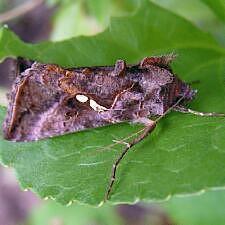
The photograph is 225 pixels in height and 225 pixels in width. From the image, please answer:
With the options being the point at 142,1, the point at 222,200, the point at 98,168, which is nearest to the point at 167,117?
the point at 98,168

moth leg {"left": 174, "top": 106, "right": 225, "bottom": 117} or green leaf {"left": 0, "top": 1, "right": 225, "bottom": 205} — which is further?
moth leg {"left": 174, "top": 106, "right": 225, "bottom": 117}

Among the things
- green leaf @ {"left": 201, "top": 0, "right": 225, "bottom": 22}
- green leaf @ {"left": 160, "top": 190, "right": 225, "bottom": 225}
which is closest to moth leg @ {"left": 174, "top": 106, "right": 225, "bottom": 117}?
green leaf @ {"left": 201, "top": 0, "right": 225, "bottom": 22}

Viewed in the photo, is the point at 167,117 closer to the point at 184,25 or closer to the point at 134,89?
the point at 134,89

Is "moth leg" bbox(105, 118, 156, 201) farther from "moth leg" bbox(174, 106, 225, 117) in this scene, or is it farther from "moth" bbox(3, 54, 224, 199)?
"moth leg" bbox(174, 106, 225, 117)

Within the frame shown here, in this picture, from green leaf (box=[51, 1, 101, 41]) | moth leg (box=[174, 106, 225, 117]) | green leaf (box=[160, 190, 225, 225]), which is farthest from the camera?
green leaf (box=[51, 1, 101, 41])

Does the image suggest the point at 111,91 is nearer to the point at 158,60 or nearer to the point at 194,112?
the point at 158,60

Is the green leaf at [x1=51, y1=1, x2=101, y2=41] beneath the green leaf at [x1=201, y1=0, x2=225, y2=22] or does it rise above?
beneath

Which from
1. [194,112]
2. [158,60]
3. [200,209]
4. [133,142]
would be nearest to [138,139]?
[133,142]
